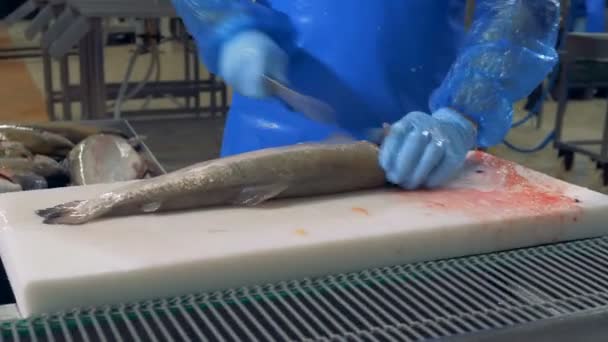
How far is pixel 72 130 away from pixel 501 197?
1.24 metres

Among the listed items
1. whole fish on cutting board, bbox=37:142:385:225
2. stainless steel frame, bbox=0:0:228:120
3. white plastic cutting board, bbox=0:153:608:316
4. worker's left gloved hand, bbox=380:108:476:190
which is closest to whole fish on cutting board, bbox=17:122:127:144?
white plastic cutting board, bbox=0:153:608:316

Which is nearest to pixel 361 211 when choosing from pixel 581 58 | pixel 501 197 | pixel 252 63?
pixel 501 197

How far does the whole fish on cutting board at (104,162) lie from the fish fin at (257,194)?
0.54 metres

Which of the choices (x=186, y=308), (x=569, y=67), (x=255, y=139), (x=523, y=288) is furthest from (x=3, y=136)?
(x=569, y=67)

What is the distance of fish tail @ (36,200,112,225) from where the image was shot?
3.41 feet

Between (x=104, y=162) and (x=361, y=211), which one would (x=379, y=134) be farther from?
(x=104, y=162)

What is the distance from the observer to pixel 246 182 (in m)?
1.16

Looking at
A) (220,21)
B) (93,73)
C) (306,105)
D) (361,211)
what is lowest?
(93,73)

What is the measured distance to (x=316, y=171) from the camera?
1220mm

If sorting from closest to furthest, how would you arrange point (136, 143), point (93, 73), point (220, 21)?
point (220, 21) → point (136, 143) → point (93, 73)

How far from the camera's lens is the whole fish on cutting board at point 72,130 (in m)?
1.94

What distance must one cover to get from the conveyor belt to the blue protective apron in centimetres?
58

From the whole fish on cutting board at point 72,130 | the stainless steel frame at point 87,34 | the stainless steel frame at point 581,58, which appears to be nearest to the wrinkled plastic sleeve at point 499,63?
the whole fish on cutting board at point 72,130

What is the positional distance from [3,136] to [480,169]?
1.23 m
